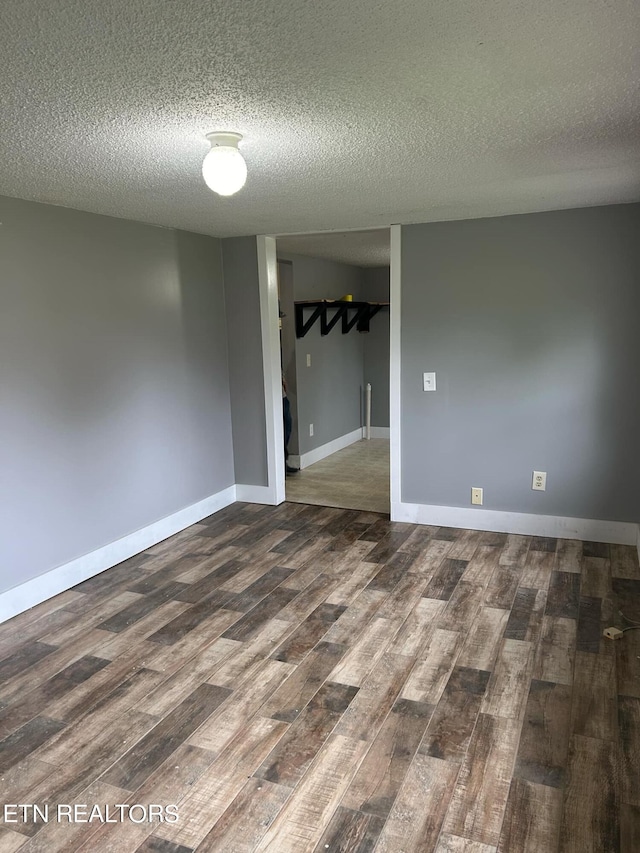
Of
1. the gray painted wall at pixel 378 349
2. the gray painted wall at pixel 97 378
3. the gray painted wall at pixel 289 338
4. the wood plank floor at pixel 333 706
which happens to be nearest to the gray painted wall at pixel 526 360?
the wood plank floor at pixel 333 706

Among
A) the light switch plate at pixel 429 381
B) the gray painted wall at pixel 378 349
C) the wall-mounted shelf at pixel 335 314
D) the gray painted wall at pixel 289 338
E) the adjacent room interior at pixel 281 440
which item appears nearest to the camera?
the adjacent room interior at pixel 281 440

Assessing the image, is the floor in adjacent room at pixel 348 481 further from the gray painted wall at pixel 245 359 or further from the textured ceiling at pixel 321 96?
the textured ceiling at pixel 321 96

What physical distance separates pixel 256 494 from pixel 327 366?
2172 mm

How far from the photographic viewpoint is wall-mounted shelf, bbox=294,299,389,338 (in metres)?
5.89

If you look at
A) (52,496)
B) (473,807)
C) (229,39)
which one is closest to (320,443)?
(52,496)

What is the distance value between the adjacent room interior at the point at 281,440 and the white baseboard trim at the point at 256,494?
0.16 ft

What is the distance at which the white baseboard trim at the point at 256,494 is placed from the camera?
4.80m

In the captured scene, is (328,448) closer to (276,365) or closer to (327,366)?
(327,366)

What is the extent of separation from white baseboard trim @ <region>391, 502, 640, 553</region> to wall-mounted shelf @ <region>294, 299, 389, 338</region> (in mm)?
2363

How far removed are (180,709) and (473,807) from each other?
1110 mm

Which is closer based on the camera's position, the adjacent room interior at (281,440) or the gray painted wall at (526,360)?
the adjacent room interior at (281,440)

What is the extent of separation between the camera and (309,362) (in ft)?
20.2

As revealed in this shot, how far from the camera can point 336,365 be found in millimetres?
6758

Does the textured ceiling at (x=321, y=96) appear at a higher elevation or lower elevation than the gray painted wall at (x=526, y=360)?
higher
